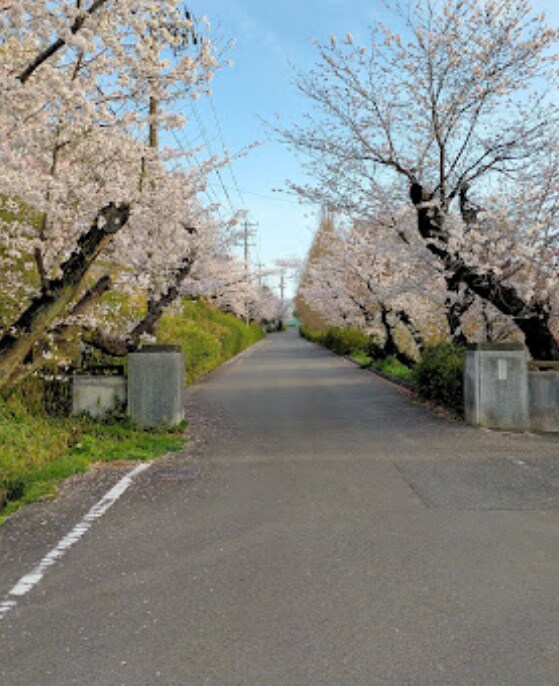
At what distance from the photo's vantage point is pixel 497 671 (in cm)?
270

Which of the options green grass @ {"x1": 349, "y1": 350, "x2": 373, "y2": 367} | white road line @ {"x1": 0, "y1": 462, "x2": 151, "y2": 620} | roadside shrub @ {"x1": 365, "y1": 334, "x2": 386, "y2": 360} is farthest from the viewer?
green grass @ {"x1": 349, "y1": 350, "x2": 373, "y2": 367}

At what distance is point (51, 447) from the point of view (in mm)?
7410

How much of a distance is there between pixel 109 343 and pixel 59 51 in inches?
200

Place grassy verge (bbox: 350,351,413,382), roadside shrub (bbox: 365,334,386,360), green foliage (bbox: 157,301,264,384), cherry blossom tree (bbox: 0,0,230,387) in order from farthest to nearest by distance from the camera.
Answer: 1. roadside shrub (bbox: 365,334,386,360)
2. grassy verge (bbox: 350,351,413,382)
3. green foliage (bbox: 157,301,264,384)
4. cherry blossom tree (bbox: 0,0,230,387)

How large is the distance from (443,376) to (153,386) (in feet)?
17.7

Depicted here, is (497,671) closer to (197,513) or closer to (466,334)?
(197,513)

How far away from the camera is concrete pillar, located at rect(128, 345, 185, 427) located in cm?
910

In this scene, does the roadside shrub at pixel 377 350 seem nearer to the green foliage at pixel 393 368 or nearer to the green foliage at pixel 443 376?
the green foliage at pixel 393 368

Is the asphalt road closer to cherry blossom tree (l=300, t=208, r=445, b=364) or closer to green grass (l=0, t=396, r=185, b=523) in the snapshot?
green grass (l=0, t=396, r=185, b=523)

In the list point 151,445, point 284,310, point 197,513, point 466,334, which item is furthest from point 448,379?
point 284,310

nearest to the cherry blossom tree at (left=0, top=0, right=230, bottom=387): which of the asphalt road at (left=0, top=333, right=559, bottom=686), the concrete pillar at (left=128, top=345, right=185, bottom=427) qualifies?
the concrete pillar at (left=128, top=345, right=185, bottom=427)

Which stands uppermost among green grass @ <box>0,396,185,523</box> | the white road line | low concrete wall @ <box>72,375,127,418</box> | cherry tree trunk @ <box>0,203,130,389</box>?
cherry tree trunk @ <box>0,203,130,389</box>

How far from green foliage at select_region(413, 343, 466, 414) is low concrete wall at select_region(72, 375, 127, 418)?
5812 millimetres

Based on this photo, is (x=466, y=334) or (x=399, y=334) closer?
(x=466, y=334)
